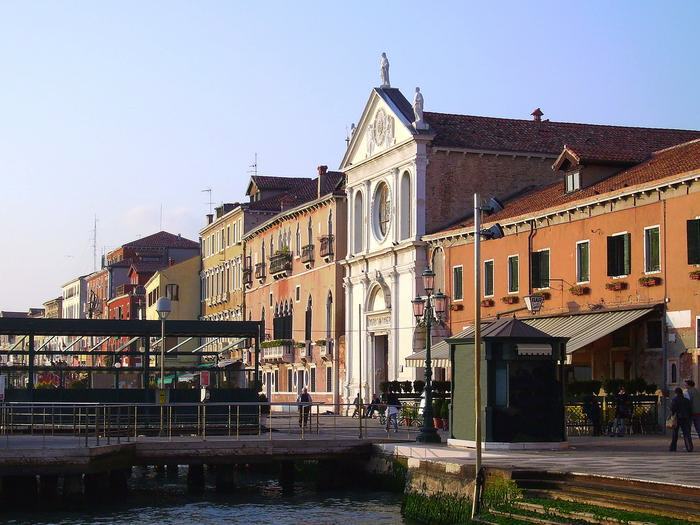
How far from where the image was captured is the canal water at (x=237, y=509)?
28.5m

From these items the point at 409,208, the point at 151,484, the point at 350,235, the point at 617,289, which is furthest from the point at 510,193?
the point at 151,484

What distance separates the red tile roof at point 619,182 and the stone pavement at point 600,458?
949cm

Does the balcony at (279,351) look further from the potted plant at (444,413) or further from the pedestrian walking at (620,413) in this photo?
the pedestrian walking at (620,413)

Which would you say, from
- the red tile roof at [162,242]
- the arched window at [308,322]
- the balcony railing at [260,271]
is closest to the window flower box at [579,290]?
the arched window at [308,322]

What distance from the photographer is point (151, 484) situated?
123ft

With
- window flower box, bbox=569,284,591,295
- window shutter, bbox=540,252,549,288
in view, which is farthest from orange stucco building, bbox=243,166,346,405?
window flower box, bbox=569,284,591,295

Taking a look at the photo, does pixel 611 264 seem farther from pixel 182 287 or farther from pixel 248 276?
pixel 182 287

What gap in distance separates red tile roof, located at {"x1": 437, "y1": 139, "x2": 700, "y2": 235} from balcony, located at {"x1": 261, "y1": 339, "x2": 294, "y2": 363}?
1992 centimetres

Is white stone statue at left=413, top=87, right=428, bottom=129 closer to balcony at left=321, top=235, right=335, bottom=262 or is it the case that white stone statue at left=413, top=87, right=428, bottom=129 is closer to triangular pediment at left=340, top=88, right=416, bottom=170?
triangular pediment at left=340, top=88, right=416, bottom=170

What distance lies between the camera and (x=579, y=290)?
1640 inches

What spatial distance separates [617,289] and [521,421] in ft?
38.9

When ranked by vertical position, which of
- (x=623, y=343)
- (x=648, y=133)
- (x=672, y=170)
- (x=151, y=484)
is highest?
(x=648, y=133)

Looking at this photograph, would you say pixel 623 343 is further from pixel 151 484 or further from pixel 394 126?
pixel 394 126

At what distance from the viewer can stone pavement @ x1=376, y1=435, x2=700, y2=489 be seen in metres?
22.5
